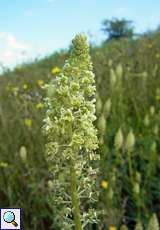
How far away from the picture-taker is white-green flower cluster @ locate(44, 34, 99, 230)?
3.32ft

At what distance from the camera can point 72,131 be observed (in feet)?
3.37

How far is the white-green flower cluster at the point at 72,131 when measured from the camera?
3.32ft

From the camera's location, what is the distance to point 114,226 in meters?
3.32

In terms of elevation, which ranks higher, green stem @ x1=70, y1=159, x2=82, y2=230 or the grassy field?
the grassy field

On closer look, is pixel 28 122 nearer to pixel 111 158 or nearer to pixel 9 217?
pixel 111 158

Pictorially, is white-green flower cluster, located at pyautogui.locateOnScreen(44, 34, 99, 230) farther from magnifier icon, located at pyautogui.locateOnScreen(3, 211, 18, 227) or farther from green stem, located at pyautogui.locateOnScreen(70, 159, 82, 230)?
magnifier icon, located at pyautogui.locateOnScreen(3, 211, 18, 227)

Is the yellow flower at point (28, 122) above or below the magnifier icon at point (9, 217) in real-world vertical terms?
above

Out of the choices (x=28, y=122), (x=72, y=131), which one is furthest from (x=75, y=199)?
(x=28, y=122)

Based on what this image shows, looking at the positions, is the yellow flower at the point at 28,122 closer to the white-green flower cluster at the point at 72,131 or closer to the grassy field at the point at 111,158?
the grassy field at the point at 111,158

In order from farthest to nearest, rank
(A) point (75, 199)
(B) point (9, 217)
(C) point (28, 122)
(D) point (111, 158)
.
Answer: (C) point (28, 122), (D) point (111, 158), (B) point (9, 217), (A) point (75, 199)

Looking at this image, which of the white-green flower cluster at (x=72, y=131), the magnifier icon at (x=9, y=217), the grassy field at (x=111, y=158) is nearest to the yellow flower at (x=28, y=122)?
the grassy field at (x=111, y=158)

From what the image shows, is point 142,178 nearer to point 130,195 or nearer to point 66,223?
point 130,195

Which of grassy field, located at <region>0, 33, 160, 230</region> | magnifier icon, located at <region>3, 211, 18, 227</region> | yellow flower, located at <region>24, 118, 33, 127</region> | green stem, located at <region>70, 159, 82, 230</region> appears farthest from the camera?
yellow flower, located at <region>24, 118, 33, 127</region>

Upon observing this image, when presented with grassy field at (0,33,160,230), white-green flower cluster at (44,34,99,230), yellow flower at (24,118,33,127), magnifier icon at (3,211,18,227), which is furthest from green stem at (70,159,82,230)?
yellow flower at (24,118,33,127)
